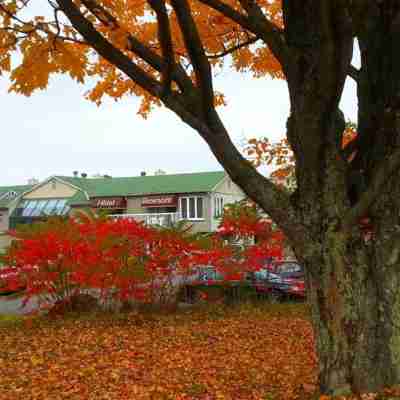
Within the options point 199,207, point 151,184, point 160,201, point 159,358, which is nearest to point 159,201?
point 160,201

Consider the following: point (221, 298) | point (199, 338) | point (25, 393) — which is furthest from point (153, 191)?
point (25, 393)

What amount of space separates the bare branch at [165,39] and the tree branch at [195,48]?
0.46 ft

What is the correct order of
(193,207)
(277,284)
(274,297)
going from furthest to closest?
(193,207) → (277,284) → (274,297)

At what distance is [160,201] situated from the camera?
39.0m

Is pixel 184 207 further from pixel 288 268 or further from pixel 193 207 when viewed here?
pixel 288 268

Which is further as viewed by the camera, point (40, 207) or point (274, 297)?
point (40, 207)

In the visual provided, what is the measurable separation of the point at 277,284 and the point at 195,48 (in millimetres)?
9653

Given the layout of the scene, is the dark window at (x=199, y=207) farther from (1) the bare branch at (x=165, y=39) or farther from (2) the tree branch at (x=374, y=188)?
(2) the tree branch at (x=374, y=188)

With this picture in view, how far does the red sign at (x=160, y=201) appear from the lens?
38.7 meters

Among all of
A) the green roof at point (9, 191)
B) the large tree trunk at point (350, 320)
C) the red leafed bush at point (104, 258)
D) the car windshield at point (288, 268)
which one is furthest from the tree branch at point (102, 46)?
the green roof at point (9, 191)

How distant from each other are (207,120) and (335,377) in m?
2.54

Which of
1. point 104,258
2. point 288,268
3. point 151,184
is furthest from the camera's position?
point 151,184

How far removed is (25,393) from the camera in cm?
550

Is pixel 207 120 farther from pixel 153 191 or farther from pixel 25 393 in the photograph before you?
pixel 153 191
